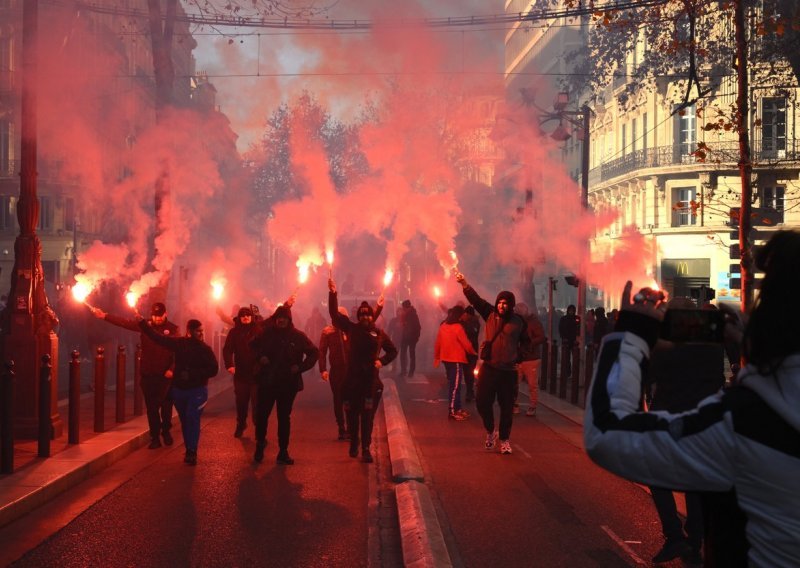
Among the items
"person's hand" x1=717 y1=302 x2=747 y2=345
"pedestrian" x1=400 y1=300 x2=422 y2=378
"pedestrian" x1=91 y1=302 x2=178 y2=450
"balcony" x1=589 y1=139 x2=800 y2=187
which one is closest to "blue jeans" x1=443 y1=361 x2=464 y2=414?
"pedestrian" x1=91 y1=302 x2=178 y2=450

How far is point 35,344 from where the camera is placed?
41.8ft

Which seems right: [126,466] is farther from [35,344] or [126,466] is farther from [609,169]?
[609,169]

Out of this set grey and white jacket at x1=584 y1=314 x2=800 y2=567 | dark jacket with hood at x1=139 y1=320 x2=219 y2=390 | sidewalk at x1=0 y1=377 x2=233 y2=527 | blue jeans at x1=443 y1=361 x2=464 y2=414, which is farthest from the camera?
blue jeans at x1=443 y1=361 x2=464 y2=414

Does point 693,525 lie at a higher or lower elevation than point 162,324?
lower

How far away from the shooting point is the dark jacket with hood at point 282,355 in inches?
458

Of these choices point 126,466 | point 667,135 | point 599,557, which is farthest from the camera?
point 667,135

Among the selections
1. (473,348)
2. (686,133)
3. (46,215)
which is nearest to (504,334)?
(473,348)

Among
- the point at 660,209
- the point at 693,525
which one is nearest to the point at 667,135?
the point at 660,209

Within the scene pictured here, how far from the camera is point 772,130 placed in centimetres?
4469

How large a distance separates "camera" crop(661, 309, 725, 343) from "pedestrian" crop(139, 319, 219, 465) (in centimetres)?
974

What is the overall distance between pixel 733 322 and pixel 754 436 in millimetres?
451

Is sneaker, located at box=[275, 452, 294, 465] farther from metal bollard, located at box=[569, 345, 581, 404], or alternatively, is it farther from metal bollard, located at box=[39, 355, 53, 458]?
metal bollard, located at box=[569, 345, 581, 404]

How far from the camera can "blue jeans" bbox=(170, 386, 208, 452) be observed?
1177cm

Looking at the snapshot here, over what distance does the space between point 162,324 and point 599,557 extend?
7099 millimetres
